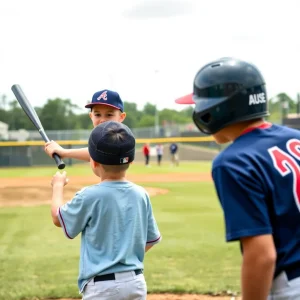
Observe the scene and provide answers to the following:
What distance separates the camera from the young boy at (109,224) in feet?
10.0

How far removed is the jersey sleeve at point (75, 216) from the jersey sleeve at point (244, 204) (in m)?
1.20

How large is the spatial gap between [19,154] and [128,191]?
36022 mm

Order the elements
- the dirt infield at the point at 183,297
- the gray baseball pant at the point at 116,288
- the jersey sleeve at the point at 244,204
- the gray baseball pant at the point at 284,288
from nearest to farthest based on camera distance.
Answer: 1. the jersey sleeve at the point at 244,204
2. the gray baseball pant at the point at 284,288
3. the gray baseball pant at the point at 116,288
4. the dirt infield at the point at 183,297

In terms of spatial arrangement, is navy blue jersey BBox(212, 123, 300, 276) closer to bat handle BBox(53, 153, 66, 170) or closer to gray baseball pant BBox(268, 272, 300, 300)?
gray baseball pant BBox(268, 272, 300, 300)

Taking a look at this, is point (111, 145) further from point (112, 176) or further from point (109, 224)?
point (109, 224)

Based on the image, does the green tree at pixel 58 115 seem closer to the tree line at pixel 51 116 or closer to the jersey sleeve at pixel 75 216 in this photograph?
the tree line at pixel 51 116

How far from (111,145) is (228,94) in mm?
1045

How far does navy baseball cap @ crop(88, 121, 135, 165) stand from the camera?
121 inches

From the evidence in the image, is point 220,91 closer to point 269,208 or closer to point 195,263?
point 269,208

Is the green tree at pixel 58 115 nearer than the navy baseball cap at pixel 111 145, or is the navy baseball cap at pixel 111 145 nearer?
the navy baseball cap at pixel 111 145

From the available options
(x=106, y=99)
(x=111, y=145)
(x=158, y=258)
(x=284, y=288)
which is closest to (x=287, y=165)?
(x=284, y=288)

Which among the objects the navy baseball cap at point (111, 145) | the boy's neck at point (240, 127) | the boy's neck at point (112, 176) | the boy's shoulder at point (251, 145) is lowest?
the boy's neck at point (112, 176)

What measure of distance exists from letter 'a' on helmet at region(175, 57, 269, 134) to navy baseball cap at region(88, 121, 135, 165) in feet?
2.99

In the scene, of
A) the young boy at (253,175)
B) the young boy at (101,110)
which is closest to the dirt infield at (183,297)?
the young boy at (101,110)
